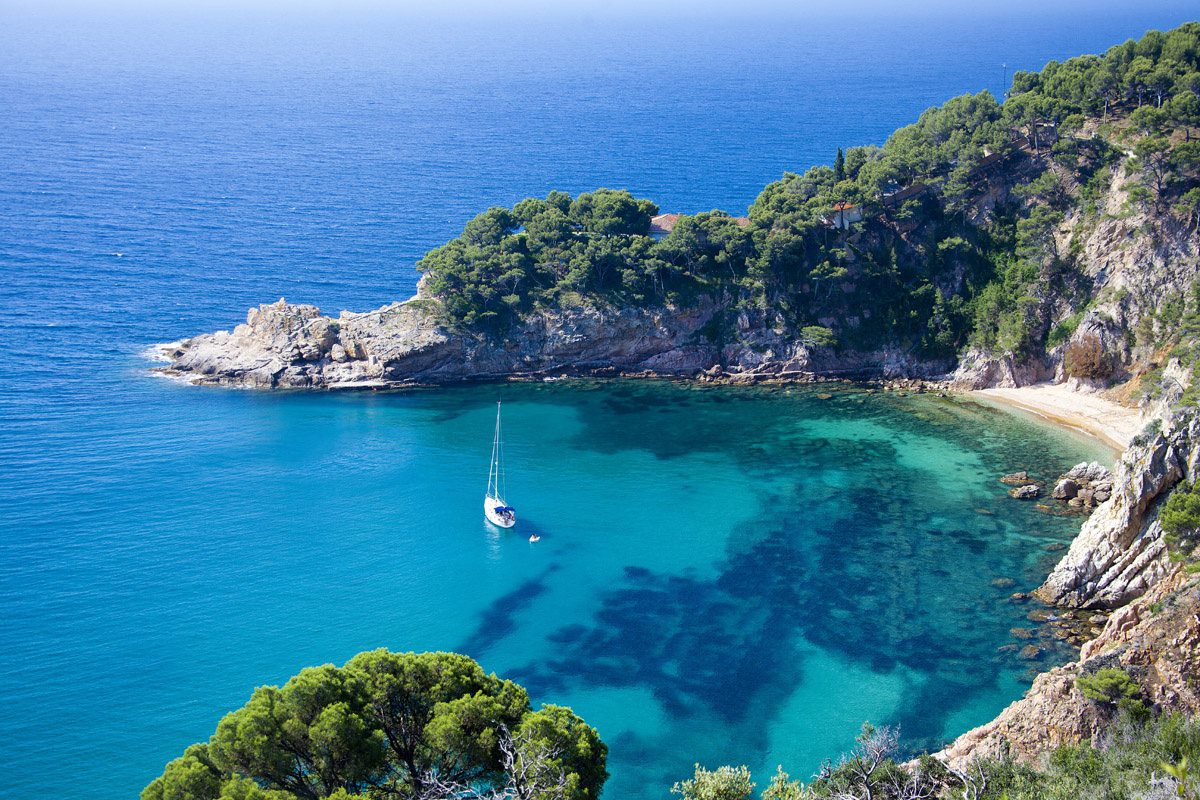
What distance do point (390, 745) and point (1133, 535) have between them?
39.3 m

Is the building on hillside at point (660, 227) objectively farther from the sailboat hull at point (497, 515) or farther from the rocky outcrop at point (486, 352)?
the sailboat hull at point (497, 515)

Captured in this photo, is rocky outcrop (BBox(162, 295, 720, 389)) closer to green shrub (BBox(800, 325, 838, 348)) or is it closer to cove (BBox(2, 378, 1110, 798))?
cove (BBox(2, 378, 1110, 798))

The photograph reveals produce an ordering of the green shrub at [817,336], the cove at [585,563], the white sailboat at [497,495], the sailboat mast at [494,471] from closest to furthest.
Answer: the cove at [585,563], the white sailboat at [497,495], the sailboat mast at [494,471], the green shrub at [817,336]

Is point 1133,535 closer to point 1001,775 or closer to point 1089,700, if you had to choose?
point 1089,700

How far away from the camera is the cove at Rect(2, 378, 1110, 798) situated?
1838 inches

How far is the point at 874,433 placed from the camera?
2987 inches

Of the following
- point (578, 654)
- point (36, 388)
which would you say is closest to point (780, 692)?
point (578, 654)

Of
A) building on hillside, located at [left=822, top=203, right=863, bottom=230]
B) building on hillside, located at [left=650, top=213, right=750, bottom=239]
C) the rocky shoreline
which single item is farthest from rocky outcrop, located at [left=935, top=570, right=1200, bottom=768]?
building on hillside, located at [left=650, top=213, right=750, bottom=239]

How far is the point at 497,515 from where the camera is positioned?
63.7 metres

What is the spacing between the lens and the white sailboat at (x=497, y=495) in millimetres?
63594

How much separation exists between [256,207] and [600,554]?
84.7 m

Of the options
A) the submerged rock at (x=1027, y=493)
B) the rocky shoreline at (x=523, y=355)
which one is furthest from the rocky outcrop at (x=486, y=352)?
the submerged rock at (x=1027, y=493)

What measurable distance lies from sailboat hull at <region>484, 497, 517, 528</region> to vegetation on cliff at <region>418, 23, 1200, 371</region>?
2466cm

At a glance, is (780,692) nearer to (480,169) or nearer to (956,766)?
(956,766)
